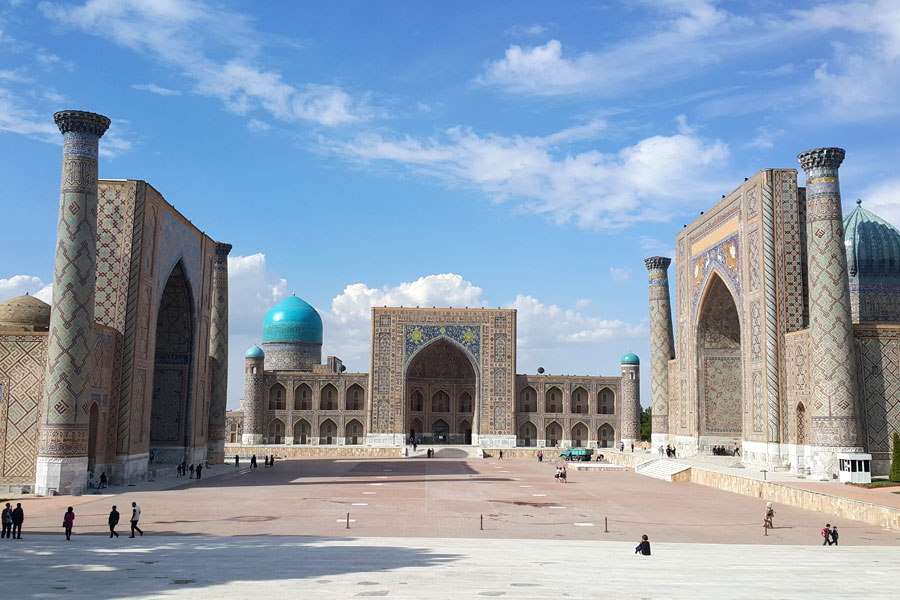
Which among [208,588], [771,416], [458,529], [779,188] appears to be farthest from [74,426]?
[779,188]

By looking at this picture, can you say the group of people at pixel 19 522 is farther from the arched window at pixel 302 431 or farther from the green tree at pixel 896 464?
the arched window at pixel 302 431

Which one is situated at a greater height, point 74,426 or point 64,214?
point 64,214

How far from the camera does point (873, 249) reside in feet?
122

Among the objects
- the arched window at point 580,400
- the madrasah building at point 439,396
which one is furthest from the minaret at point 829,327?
the arched window at point 580,400

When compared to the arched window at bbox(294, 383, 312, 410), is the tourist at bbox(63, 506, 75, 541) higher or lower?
lower

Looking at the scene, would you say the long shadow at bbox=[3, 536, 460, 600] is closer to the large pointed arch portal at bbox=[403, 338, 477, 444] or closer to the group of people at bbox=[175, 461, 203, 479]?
the group of people at bbox=[175, 461, 203, 479]

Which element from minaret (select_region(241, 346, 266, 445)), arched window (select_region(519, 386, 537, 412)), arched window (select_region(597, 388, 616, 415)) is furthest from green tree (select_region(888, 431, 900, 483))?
minaret (select_region(241, 346, 266, 445))

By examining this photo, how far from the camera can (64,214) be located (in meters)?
24.3

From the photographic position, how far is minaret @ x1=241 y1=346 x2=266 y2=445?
55656 millimetres

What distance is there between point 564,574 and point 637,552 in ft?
9.24

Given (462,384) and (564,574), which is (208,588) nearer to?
(564,574)

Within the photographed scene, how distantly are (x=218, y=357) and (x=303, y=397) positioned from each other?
19.0m

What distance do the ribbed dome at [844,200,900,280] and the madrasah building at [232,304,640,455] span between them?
2215cm

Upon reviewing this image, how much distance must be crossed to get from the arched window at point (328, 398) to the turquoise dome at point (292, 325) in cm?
773
